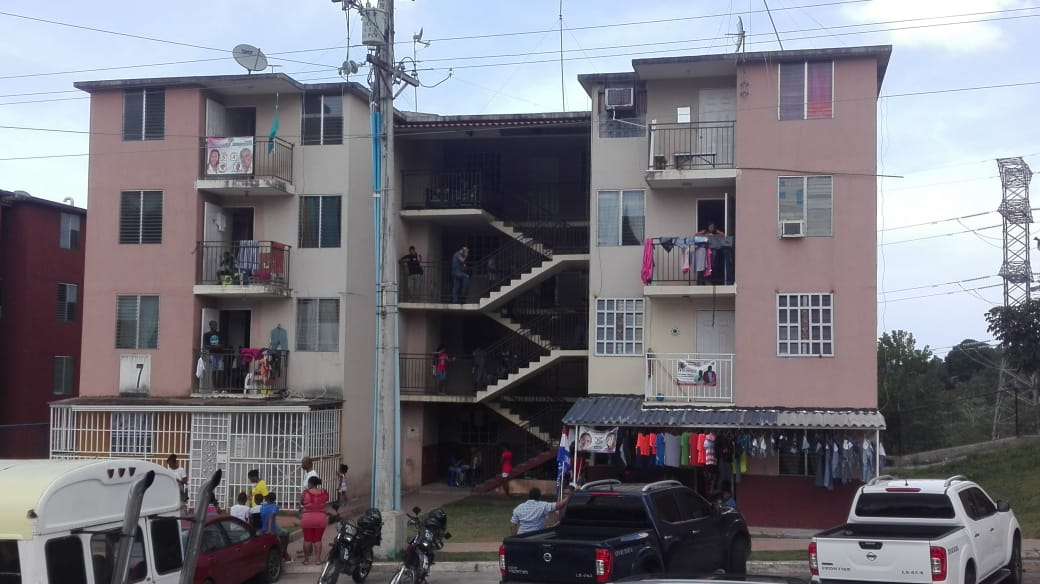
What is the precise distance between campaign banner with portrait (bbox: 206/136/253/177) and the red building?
11315 millimetres

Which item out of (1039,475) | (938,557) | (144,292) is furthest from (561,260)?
(938,557)

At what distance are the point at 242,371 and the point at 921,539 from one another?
1997cm

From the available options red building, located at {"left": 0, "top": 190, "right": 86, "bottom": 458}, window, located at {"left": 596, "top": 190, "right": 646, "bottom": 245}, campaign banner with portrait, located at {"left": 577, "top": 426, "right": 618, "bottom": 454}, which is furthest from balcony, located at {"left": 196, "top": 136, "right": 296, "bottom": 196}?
red building, located at {"left": 0, "top": 190, "right": 86, "bottom": 458}

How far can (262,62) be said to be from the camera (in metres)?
26.9

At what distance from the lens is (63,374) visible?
36.3m

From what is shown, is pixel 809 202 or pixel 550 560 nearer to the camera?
pixel 550 560

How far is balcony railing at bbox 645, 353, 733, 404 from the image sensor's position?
23469 mm

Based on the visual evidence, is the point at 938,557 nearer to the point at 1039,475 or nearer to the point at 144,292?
the point at 1039,475

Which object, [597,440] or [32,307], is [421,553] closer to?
[597,440]

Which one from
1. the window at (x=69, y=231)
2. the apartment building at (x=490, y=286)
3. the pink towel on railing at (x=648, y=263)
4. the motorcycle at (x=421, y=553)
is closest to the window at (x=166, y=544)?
the motorcycle at (x=421, y=553)

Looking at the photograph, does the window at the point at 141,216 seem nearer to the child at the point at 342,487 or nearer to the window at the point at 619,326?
the child at the point at 342,487

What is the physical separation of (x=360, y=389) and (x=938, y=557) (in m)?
19.0

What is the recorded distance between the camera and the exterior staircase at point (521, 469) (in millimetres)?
26797

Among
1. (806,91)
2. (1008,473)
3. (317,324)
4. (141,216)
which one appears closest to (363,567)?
(317,324)
